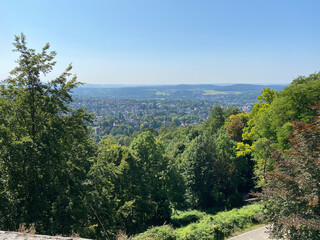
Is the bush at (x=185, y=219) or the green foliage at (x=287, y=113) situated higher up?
the green foliage at (x=287, y=113)

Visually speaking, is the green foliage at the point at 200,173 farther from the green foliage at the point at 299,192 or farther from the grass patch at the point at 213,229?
the green foliage at the point at 299,192

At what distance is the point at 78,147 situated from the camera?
1139 centimetres

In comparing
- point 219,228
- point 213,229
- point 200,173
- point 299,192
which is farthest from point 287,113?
point 213,229

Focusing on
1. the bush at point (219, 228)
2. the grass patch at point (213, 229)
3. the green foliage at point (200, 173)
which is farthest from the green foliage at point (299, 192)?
the green foliage at point (200, 173)

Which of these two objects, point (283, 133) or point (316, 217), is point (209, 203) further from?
point (316, 217)

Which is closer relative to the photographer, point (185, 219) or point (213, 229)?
point (213, 229)

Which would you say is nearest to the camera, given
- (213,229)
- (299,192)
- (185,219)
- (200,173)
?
(299,192)

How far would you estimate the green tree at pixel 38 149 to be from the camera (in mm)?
8484

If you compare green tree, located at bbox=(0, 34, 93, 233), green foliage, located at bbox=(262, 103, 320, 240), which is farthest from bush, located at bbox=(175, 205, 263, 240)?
green tree, located at bbox=(0, 34, 93, 233)

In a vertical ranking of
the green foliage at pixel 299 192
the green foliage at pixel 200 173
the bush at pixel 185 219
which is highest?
the green foliage at pixel 299 192

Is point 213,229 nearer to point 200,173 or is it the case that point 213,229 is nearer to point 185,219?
point 185,219

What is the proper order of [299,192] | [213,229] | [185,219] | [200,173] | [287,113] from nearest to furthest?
[299,192] < [213,229] < [287,113] < [185,219] < [200,173]

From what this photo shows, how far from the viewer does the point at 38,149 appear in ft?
29.7

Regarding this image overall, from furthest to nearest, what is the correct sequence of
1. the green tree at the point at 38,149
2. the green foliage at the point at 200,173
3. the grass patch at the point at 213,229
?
the green foliage at the point at 200,173, the grass patch at the point at 213,229, the green tree at the point at 38,149
